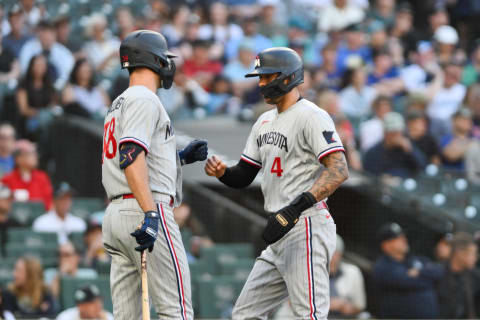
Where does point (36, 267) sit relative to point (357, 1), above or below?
below

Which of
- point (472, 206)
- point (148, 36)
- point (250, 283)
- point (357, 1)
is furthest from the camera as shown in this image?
point (357, 1)

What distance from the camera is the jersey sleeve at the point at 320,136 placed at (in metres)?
5.37

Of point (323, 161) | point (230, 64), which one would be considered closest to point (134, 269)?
point (323, 161)

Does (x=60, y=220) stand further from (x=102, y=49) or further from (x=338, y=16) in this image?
(x=338, y=16)

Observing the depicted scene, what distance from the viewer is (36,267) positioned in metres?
8.62

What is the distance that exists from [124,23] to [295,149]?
8574 mm

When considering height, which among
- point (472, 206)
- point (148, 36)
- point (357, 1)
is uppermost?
point (357, 1)

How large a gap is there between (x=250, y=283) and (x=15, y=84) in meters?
6.74

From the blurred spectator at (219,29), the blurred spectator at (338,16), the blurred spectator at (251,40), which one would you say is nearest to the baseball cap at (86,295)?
the blurred spectator at (251,40)

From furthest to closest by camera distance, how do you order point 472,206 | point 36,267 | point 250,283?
point 472,206, point 36,267, point 250,283

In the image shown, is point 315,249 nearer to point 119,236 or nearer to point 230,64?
point 119,236

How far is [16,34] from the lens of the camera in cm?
1250

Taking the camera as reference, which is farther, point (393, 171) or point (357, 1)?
point (357, 1)

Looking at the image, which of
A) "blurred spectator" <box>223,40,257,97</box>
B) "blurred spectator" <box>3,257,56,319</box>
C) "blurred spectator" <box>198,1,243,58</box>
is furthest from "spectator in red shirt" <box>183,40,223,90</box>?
"blurred spectator" <box>3,257,56,319</box>
